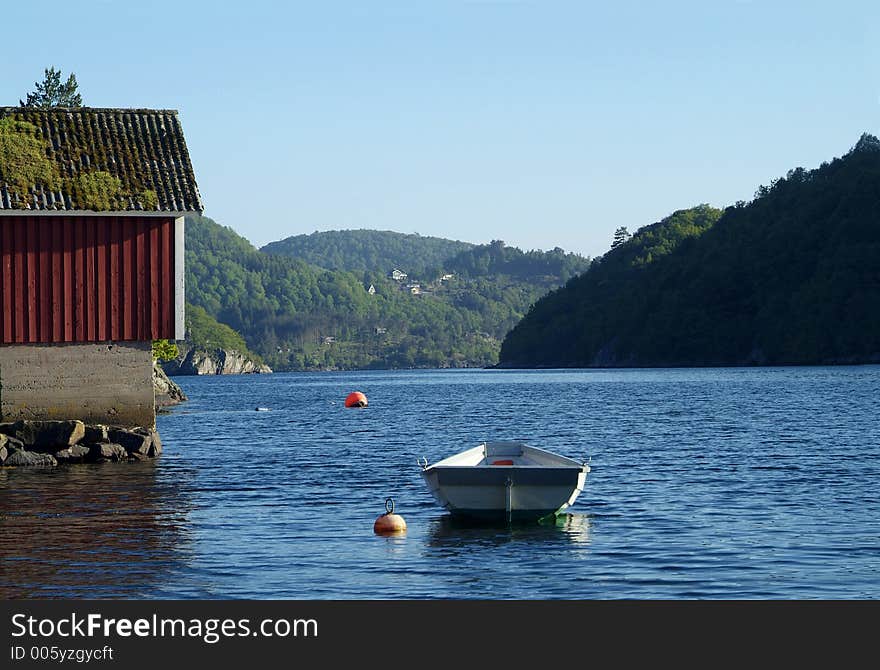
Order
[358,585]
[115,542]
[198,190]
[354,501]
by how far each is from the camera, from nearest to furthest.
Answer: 1. [358,585]
2. [115,542]
3. [354,501]
4. [198,190]

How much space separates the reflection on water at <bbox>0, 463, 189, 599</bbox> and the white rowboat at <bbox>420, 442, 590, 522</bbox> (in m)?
5.64

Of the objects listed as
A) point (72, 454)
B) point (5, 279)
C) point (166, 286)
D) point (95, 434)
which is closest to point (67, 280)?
point (5, 279)

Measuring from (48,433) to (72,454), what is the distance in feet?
3.09

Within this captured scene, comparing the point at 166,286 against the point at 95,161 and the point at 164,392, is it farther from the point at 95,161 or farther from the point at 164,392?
the point at 164,392

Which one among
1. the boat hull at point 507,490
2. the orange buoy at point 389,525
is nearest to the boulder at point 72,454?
A: the orange buoy at point 389,525

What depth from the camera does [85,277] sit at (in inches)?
1484

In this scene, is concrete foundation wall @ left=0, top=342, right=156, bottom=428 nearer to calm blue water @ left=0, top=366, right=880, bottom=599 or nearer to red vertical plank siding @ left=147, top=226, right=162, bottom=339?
red vertical plank siding @ left=147, top=226, right=162, bottom=339

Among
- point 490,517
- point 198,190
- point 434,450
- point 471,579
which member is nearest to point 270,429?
point 434,450

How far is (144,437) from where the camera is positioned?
39.1 metres

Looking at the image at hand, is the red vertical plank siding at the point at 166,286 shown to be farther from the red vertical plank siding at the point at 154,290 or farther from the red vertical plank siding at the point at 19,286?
the red vertical plank siding at the point at 19,286
